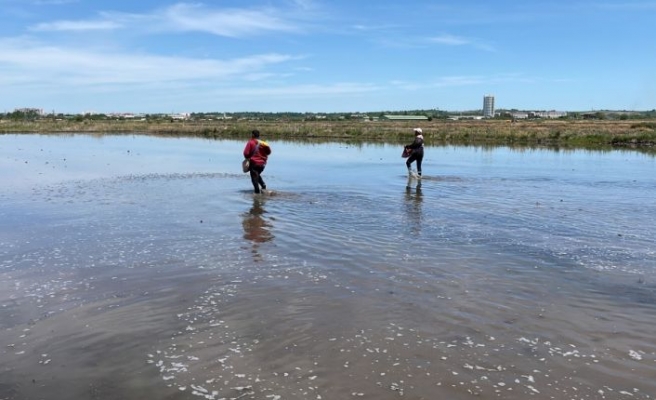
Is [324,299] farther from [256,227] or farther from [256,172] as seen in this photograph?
[256,172]

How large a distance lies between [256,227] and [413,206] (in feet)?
16.8

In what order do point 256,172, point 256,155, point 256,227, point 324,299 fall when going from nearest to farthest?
point 324,299, point 256,227, point 256,155, point 256,172

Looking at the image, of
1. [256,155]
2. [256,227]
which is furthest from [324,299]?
[256,155]

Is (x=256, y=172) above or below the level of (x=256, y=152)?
below

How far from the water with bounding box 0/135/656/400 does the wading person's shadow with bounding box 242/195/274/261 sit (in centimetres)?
9

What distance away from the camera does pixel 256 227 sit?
12.5m

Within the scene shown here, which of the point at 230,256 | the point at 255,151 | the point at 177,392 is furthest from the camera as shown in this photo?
the point at 255,151

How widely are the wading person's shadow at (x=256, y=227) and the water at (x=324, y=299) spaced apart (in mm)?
87

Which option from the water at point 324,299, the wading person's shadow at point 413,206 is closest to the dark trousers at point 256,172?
the water at point 324,299

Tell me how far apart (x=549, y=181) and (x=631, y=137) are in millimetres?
33729

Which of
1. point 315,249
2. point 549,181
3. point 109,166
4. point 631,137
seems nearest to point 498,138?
point 631,137

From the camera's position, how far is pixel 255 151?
1739cm

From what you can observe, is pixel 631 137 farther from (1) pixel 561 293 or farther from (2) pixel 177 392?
(2) pixel 177 392

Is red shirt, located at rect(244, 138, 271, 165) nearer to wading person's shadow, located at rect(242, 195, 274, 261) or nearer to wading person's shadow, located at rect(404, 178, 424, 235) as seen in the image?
wading person's shadow, located at rect(242, 195, 274, 261)
